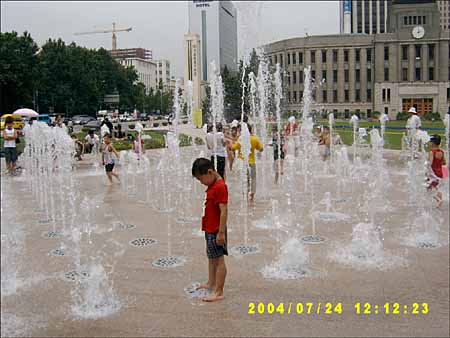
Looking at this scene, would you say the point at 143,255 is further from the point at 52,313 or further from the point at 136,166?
the point at 136,166

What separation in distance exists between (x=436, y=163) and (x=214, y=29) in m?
111

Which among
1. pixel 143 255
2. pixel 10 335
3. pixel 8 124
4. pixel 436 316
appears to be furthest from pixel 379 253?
pixel 8 124

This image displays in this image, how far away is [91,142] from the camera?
20891 millimetres

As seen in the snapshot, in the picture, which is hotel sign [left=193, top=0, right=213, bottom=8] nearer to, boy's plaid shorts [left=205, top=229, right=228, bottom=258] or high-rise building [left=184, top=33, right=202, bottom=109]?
high-rise building [left=184, top=33, right=202, bottom=109]

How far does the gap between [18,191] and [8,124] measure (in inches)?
87.4

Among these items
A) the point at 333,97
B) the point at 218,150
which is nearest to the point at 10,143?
the point at 218,150

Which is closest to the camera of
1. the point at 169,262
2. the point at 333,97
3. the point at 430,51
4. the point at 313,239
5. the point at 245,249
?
the point at 169,262

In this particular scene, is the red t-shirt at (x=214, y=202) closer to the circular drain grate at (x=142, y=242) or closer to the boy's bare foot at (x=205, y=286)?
the boy's bare foot at (x=205, y=286)

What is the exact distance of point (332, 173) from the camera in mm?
14945

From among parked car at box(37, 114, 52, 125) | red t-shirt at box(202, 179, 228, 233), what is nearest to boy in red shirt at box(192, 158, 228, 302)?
red t-shirt at box(202, 179, 228, 233)

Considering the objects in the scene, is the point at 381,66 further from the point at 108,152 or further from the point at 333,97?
the point at 108,152

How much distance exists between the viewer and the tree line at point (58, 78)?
143 ft

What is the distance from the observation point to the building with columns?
67000 millimetres

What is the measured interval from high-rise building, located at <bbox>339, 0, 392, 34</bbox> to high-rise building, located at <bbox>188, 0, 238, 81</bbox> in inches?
1264
